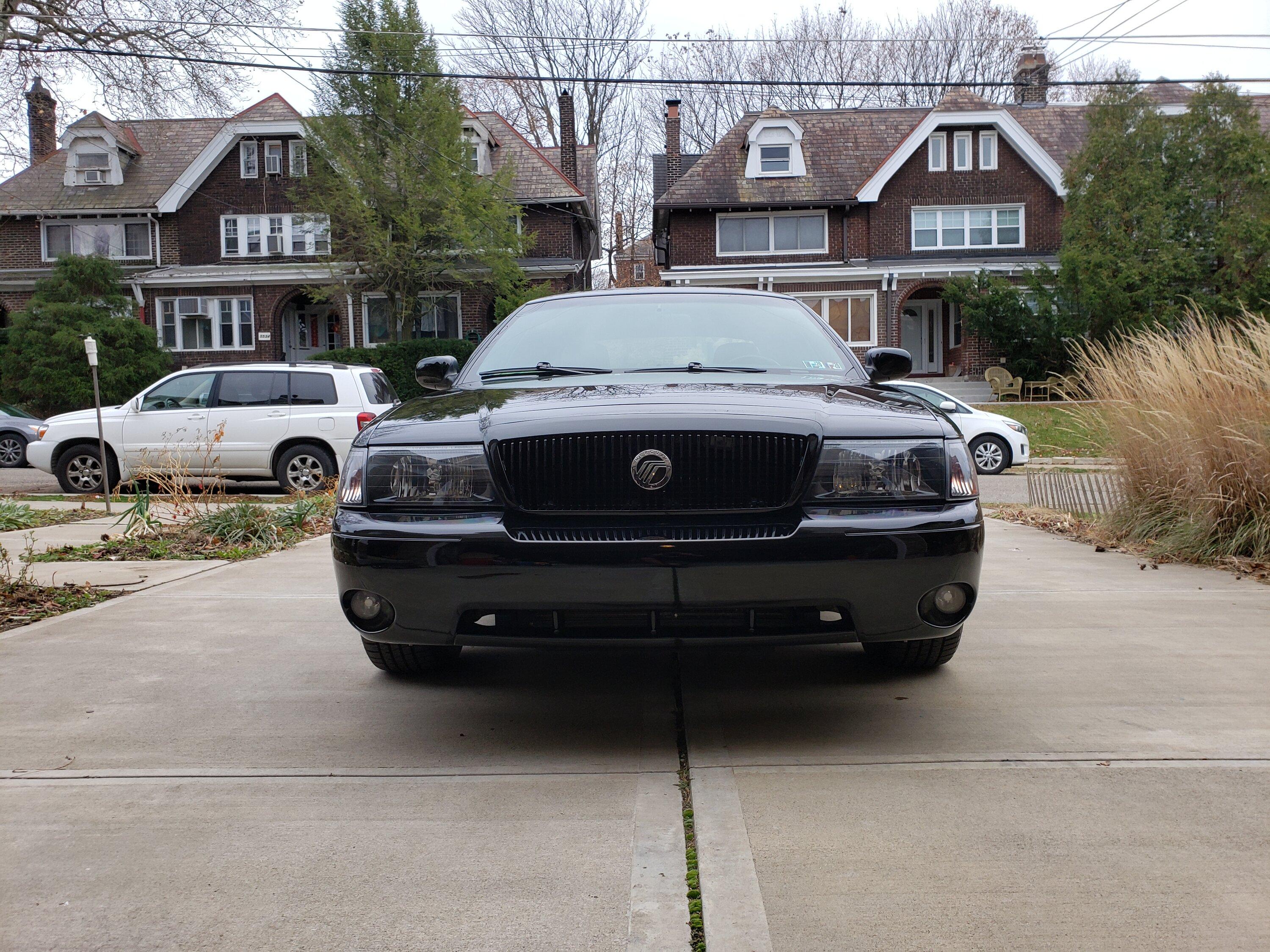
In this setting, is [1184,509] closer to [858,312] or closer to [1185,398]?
A: [1185,398]

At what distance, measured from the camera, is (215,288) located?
113 feet

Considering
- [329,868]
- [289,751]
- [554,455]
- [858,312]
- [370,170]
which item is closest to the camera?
[329,868]

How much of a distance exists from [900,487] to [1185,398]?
4.64 m

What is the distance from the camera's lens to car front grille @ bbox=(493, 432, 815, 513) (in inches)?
123

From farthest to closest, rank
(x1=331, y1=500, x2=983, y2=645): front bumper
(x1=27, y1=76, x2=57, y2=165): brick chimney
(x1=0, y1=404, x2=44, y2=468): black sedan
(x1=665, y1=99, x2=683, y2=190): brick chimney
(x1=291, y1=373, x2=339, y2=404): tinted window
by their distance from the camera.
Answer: (x1=665, y1=99, x2=683, y2=190): brick chimney → (x1=0, y1=404, x2=44, y2=468): black sedan → (x1=27, y1=76, x2=57, y2=165): brick chimney → (x1=291, y1=373, x2=339, y2=404): tinted window → (x1=331, y1=500, x2=983, y2=645): front bumper

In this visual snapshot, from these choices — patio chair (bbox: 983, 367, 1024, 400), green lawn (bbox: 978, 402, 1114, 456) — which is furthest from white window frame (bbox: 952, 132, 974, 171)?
green lawn (bbox: 978, 402, 1114, 456)

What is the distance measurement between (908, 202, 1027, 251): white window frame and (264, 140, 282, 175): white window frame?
19.7 metres

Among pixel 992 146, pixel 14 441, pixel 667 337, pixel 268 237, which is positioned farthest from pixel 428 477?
pixel 268 237

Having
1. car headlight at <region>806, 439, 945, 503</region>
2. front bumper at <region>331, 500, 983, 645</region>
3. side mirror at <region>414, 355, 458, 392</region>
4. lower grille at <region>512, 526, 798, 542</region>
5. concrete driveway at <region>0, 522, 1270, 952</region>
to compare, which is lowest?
concrete driveway at <region>0, 522, 1270, 952</region>

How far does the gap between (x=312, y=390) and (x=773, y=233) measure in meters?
23.3

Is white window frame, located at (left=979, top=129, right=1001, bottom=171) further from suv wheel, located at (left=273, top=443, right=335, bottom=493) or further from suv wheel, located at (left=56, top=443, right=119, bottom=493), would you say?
suv wheel, located at (left=56, top=443, right=119, bottom=493)

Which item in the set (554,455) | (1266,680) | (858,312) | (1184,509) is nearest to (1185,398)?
(1184,509)

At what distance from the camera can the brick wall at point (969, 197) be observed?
109ft

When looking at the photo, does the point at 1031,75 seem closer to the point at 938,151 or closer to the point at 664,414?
the point at 938,151
